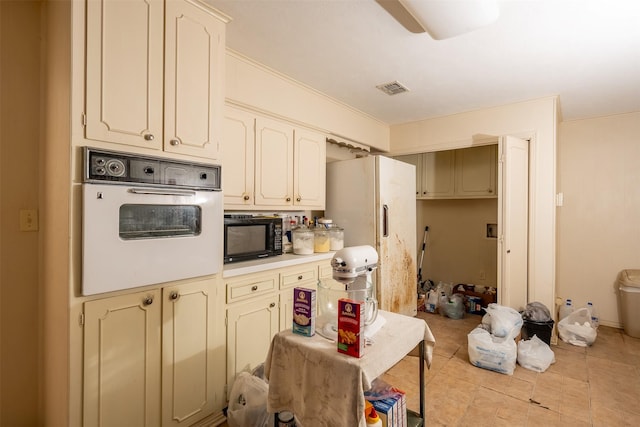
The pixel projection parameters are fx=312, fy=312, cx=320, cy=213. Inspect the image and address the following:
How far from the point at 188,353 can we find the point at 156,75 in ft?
4.67

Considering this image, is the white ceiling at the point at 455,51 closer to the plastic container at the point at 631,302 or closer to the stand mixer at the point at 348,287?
the stand mixer at the point at 348,287

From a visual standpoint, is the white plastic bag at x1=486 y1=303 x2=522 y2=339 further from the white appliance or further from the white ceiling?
the white ceiling

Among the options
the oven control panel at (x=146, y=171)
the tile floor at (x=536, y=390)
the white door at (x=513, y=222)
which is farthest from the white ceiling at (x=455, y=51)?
the tile floor at (x=536, y=390)

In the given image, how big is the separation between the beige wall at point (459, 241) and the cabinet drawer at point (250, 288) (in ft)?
10.6

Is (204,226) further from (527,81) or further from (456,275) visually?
(456,275)

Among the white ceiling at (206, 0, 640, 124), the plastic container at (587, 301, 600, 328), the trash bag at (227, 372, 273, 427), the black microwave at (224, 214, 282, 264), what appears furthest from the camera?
the plastic container at (587, 301, 600, 328)

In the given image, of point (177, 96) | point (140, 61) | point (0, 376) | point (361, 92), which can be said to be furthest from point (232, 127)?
point (0, 376)

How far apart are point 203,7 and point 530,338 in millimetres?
3581

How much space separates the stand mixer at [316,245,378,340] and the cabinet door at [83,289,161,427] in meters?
0.84

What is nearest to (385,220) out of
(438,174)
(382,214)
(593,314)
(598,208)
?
(382,214)

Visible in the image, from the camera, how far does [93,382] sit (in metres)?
1.34

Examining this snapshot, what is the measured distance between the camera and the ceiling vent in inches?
107

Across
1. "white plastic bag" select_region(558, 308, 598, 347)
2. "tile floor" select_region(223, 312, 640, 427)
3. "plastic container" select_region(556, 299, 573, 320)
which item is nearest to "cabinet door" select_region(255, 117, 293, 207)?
"tile floor" select_region(223, 312, 640, 427)

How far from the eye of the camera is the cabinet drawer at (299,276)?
7.54 feet
